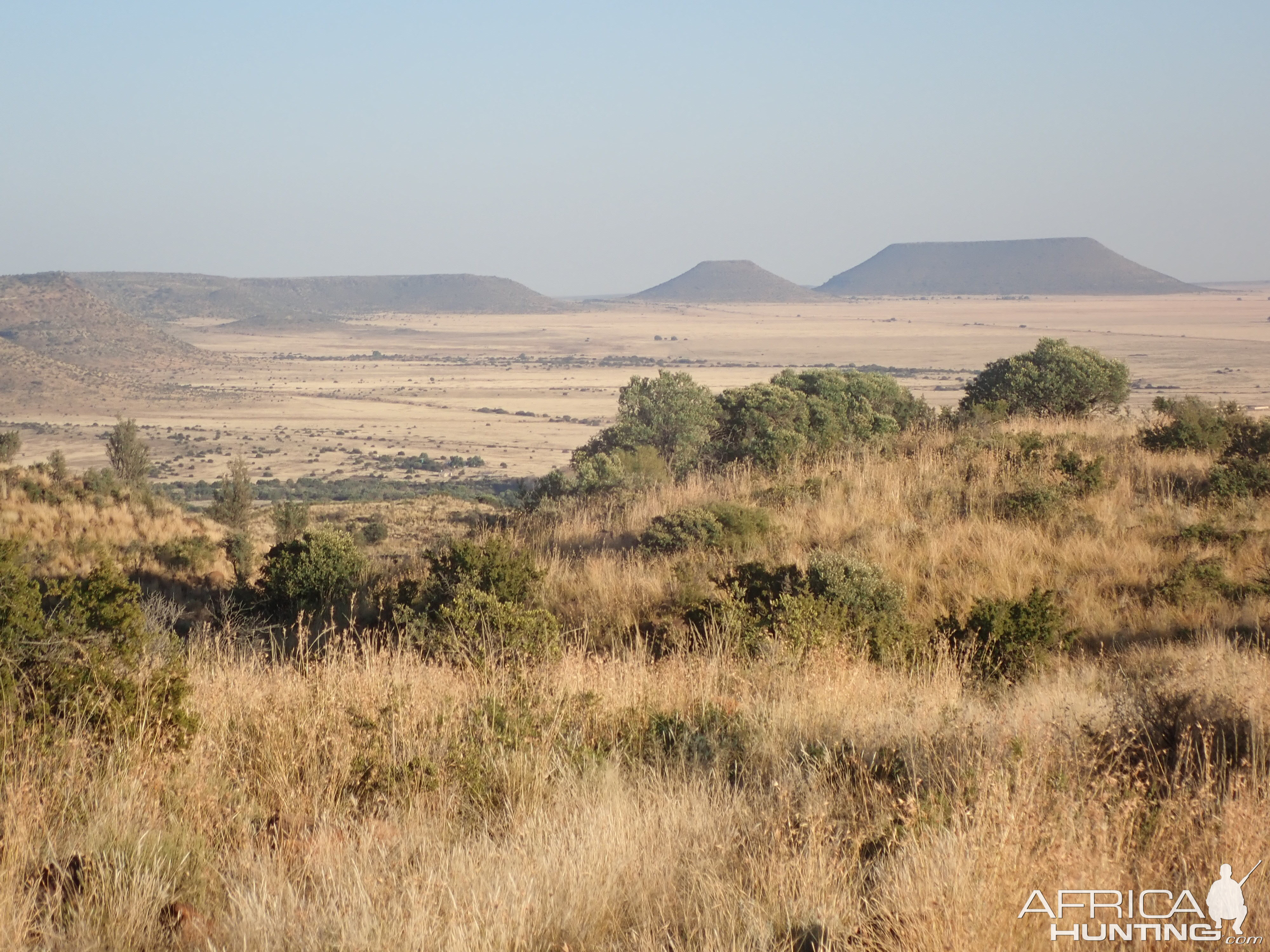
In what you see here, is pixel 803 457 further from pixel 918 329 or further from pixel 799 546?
pixel 918 329

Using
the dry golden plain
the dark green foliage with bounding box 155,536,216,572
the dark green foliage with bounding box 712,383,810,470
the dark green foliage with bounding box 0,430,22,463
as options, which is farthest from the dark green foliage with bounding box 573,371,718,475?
the dark green foliage with bounding box 0,430,22,463

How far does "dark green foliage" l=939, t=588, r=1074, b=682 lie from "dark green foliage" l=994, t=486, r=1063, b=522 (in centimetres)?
248

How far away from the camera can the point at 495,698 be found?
5090 mm

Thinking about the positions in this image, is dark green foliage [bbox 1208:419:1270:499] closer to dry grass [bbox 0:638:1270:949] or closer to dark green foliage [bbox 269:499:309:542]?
dry grass [bbox 0:638:1270:949]

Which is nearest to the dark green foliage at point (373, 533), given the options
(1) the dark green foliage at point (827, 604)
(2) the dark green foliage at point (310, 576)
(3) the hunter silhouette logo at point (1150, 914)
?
(2) the dark green foliage at point (310, 576)

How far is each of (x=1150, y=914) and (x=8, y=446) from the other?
31.4 m

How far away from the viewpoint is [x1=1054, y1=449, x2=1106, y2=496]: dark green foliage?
10477 millimetres

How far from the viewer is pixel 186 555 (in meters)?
18.1

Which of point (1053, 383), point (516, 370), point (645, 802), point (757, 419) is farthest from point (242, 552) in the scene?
point (516, 370)

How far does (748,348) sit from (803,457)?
12067cm

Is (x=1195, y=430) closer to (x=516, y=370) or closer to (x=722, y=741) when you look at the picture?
(x=722, y=741)

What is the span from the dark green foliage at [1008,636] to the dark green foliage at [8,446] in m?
26.6

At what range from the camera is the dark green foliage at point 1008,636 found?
6.59 metres

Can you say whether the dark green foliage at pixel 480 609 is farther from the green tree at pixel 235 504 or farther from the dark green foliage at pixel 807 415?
the green tree at pixel 235 504
